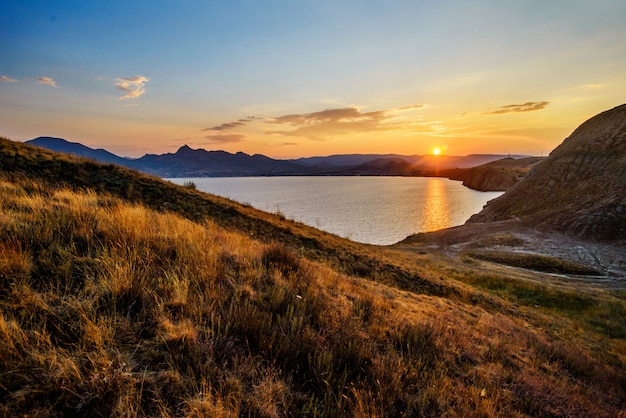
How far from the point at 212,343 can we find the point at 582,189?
2457 inches

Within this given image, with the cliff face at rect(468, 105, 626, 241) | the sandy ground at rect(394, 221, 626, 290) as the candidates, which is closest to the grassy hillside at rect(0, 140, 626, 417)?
the sandy ground at rect(394, 221, 626, 290)

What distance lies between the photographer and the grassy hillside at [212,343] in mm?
2697

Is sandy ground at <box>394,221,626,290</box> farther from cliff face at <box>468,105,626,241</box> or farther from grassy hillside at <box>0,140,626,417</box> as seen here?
grassy hillside at <box>0,140,626,417</box>

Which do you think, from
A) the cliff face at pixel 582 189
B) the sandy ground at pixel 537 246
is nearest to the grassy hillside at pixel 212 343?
the sandy ground at pixel 537 246

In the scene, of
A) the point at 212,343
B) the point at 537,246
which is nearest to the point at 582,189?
the point at 537,246

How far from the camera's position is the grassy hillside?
2697 mm

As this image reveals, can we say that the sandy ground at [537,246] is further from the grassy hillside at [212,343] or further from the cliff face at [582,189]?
the grassy hillside at [212,343]

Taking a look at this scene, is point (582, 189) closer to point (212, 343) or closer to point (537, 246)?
point (537, 246)

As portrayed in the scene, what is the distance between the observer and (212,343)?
11.3 feet

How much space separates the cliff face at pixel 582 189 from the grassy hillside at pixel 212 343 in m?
42.1

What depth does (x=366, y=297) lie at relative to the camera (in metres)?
6.87

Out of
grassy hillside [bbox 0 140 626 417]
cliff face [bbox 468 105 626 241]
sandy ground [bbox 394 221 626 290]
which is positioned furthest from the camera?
cliff face [bbox 468 105 626 241]

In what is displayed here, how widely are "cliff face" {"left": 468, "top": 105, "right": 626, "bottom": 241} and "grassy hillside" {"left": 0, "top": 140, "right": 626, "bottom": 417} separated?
1657 inches

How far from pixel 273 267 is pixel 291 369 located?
9.24ft
